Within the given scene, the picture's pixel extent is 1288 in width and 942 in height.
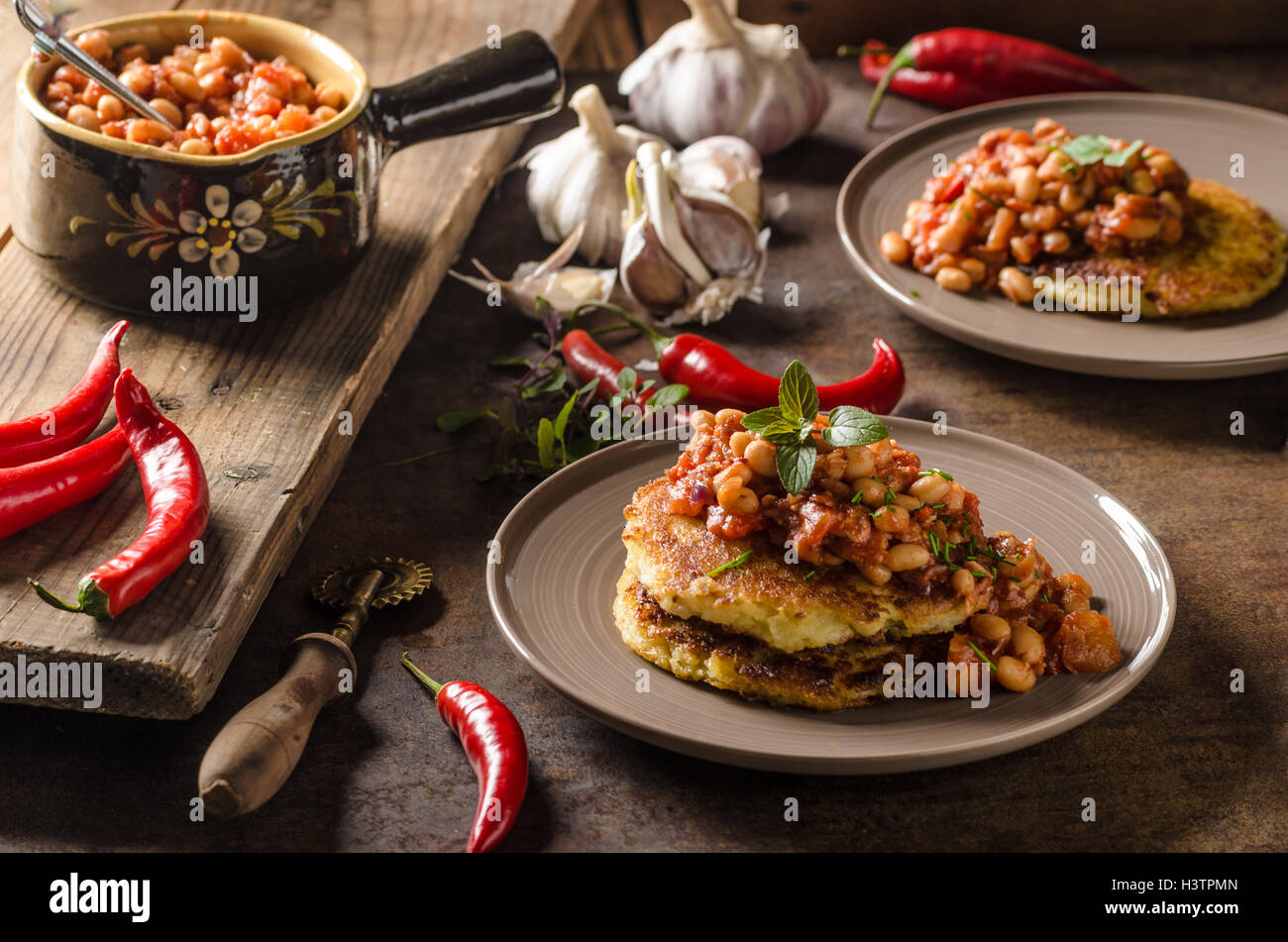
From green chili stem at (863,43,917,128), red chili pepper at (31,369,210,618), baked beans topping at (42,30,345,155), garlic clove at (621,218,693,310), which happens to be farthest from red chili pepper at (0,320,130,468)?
green chili stem at (863,43,917,128)

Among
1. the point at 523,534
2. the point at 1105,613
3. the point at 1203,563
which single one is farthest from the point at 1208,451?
the point at 523,534

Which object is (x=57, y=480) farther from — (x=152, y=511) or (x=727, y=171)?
(x=727, y=171)

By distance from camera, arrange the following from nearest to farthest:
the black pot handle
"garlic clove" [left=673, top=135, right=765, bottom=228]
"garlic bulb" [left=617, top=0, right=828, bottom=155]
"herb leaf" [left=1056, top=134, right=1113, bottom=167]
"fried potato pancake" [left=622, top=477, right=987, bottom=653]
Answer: "fried potato pancake" [left=622, top=477, right=987, bottom=653] < the black pot handle < "herb leaf" [left=1056, top=134, right=1113, bottom=167] < "garlic clove" [left=673, top=135, right=765, bottom=228] < "garlic bulb" [left=617, top=0, right=828, bottom=155]

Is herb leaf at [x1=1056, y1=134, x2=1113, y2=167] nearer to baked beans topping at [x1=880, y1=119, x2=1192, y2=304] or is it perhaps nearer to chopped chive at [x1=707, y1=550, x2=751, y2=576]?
baked beans topping at [x1=880, y1=119, x2=1192, y2=304]

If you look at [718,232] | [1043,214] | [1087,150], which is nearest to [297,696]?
[718,232]

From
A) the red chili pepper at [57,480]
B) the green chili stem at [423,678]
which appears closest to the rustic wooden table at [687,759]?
the green chili stem at [423,678]

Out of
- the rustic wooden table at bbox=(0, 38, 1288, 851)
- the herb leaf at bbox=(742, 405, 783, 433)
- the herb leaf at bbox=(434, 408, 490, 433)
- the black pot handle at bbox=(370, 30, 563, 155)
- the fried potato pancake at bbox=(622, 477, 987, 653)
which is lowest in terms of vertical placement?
the rustic wooden table at bbox=(0, 38, 1288, 851)

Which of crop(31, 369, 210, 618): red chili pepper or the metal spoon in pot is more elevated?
the metal spoon in pot

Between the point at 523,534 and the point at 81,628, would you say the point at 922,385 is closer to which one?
the point at 523,534
